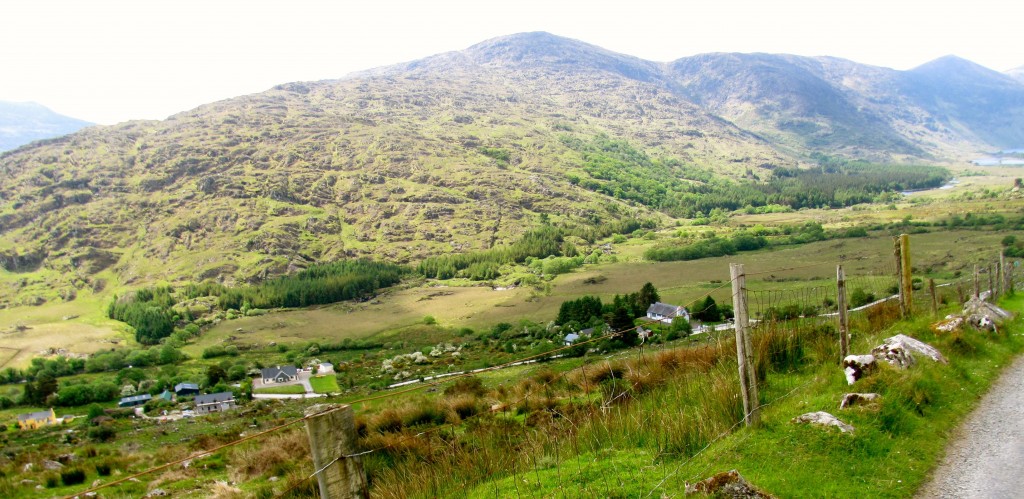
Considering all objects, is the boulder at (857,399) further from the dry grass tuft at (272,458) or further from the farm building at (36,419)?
the farm building at (36,419)

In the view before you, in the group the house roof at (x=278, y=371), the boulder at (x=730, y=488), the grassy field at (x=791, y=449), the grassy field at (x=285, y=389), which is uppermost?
the boulder at (x=730, y=488)

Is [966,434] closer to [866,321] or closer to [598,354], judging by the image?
[866,321]

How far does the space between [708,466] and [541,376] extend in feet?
45.0

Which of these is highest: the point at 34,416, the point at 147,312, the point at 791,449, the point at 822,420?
the point at 822,420

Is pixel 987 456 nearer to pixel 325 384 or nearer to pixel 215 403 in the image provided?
pixel 215 403

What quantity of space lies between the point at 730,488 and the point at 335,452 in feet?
Answer: 13.8

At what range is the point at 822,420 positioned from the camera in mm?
7691

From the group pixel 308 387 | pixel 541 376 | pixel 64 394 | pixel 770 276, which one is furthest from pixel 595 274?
pixel 541 376

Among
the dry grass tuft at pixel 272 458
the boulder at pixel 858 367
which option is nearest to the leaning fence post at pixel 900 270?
the boulder at pixel 858 367

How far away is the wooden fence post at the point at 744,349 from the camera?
7420mm

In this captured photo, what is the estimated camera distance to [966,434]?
27.0 ft

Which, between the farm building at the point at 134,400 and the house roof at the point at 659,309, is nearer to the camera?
the farm building at the point at 134,400

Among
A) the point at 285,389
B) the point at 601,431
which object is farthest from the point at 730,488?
the point at 285,389

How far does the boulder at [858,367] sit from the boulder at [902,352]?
0.57 metres
